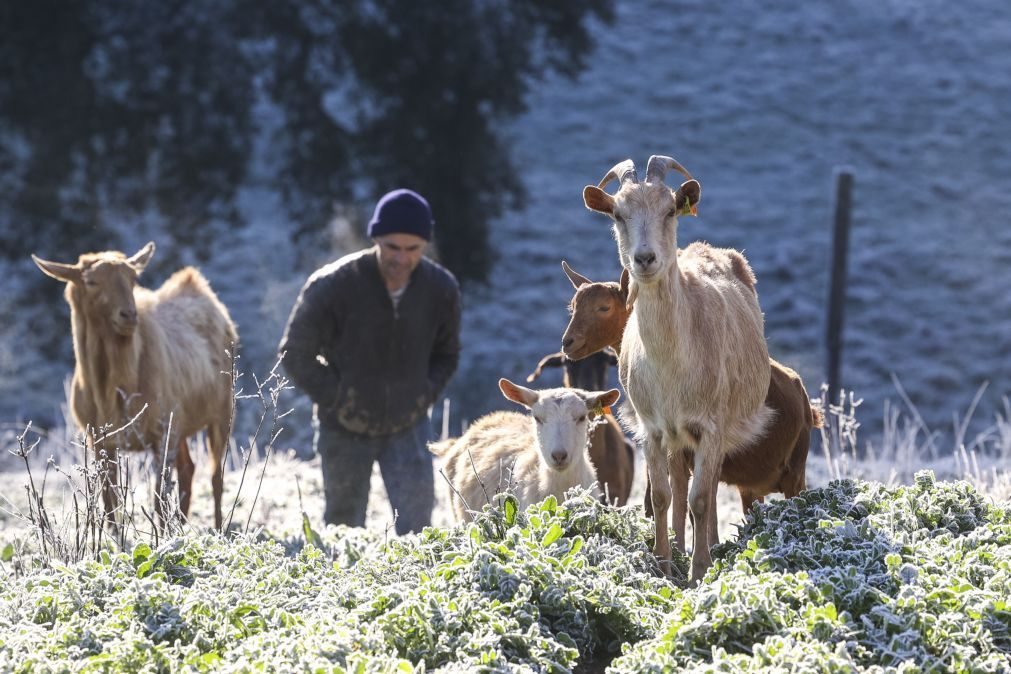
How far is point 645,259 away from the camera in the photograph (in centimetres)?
549

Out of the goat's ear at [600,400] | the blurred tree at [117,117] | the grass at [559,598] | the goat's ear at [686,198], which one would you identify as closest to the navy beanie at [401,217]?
the goat's ear at [600,400]

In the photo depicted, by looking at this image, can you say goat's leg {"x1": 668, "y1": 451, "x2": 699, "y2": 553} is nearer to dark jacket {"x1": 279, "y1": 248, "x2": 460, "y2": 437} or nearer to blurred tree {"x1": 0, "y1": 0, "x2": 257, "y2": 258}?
dark jacket {"x1": 279, "y1": 248, "x2": 460, "y2": 437}

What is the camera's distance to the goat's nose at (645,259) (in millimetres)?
5488

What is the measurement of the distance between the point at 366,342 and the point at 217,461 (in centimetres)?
237

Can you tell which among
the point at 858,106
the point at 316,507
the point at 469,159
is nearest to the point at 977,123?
the point at 858,106

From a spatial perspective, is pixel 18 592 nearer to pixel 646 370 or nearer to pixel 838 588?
pixel 646 370

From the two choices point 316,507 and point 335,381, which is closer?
point 335,381

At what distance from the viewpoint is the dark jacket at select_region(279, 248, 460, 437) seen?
28.6 ft

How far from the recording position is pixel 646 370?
230 inches

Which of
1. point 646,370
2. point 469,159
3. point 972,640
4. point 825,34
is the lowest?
point 972,640

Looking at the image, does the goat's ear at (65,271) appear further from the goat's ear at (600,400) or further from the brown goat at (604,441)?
the goat's ear at (600,400)

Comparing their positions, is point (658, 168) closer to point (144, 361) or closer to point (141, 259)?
point (141, 259)

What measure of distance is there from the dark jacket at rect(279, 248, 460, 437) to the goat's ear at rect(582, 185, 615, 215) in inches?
122

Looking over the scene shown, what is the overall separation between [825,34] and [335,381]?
71.6ft
